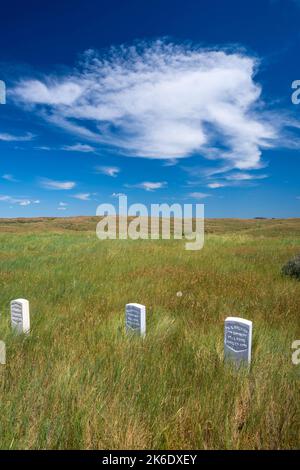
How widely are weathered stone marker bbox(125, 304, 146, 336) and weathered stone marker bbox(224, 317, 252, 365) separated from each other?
1.35 m

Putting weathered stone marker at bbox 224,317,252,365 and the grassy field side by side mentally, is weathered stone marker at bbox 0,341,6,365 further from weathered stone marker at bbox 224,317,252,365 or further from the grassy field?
weathered stone marker at bbox 224,317,252,365

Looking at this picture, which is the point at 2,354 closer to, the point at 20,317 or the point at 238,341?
the point at 20,317

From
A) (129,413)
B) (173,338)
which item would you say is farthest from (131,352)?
(129,413)

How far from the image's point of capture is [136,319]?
5.17 metres

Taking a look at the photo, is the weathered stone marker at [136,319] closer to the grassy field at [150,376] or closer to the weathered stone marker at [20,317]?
the grassy field at [150,376]

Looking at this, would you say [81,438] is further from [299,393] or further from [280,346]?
[280,346]

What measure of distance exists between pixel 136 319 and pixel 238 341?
1.65 metres

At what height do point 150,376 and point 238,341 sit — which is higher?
point 238,341

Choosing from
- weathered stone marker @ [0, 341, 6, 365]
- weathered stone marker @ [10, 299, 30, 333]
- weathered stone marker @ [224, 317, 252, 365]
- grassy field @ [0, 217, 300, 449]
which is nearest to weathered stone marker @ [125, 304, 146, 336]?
grassy field @ [0, 217, 300, 449]

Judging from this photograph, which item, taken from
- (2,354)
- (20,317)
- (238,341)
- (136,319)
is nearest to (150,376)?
(238,341)

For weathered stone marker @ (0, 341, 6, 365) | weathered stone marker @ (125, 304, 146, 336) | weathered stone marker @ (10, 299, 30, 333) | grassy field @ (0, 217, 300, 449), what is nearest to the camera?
grassy field @ (0, 217, 300, 449)

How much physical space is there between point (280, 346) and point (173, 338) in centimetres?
146

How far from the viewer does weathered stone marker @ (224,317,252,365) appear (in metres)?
4.00

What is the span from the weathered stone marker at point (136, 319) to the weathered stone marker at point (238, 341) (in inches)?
53.2
